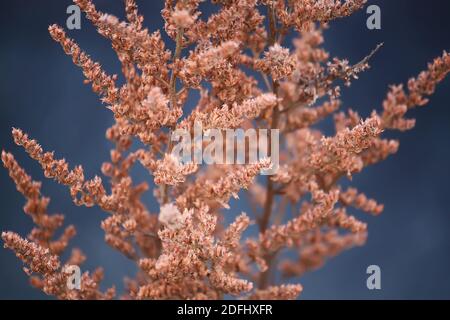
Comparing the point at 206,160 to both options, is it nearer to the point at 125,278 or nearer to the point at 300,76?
the point at 300,76

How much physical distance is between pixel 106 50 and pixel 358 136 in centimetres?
229

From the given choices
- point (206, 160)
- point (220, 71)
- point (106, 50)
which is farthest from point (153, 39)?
point (106, 50)

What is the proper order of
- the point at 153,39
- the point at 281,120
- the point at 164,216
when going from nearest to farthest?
the point at 164,216 → the point at 153,39 → the point at 281,120

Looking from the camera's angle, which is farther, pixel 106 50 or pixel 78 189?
pixel 106 50

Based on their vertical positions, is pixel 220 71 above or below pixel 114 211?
above

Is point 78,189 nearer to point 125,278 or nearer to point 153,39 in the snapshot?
point 153,39

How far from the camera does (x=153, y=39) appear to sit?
8.61ft

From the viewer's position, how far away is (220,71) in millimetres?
2639
